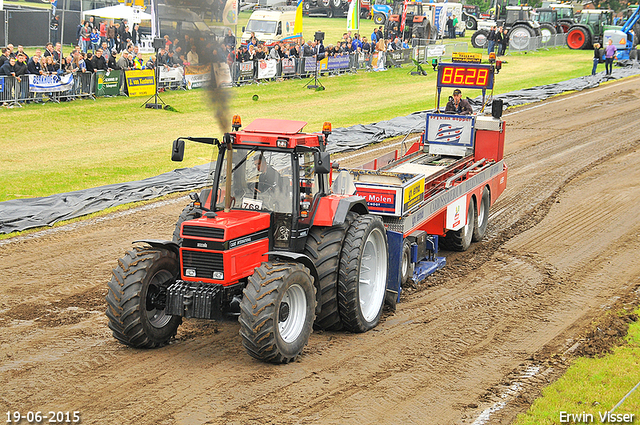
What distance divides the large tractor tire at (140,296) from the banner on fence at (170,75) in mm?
20125

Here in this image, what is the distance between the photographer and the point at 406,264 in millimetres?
10016

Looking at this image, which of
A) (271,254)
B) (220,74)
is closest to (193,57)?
(220,74)

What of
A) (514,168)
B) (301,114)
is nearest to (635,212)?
(514,168)

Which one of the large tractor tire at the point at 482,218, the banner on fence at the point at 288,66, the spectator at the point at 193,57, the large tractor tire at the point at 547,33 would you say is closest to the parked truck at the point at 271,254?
the spectator at the point at 193,57

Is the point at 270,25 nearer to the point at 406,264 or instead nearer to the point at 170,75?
the point at 170,75

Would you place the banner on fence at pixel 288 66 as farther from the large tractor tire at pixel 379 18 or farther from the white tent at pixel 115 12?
the large tractor tire at pixel 379 18

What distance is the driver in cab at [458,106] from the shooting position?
1471 cm

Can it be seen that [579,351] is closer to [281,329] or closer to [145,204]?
[281,329]

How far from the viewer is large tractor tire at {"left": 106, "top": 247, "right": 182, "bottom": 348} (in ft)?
24.1

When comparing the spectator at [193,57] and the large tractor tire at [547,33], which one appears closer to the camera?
the spectator at [193,57]

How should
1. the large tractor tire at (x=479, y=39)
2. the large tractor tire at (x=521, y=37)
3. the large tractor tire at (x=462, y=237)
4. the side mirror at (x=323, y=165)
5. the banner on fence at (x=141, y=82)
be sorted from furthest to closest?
1. the large tractor tire at (x=479, y=39)
2. the large tractor tire at (x=521, y=37)
3. the banner on fence at (x=141, y=82)
4. the large tractor tire at (x=462, y=237)
5. the side mirror at (x=323, y=165)

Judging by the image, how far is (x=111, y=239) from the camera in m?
12.2

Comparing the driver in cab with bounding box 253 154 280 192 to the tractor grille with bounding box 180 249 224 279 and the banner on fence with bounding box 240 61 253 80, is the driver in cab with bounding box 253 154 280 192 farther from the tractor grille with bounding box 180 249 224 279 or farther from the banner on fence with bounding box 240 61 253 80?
the banner on fence with bounding box 240 61 253 80

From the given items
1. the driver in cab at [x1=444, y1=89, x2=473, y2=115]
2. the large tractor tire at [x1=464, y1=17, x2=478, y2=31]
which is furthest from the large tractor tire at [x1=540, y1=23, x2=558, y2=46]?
the driver in cab at [x1=444, y1=89, x2=473, y2=115]
